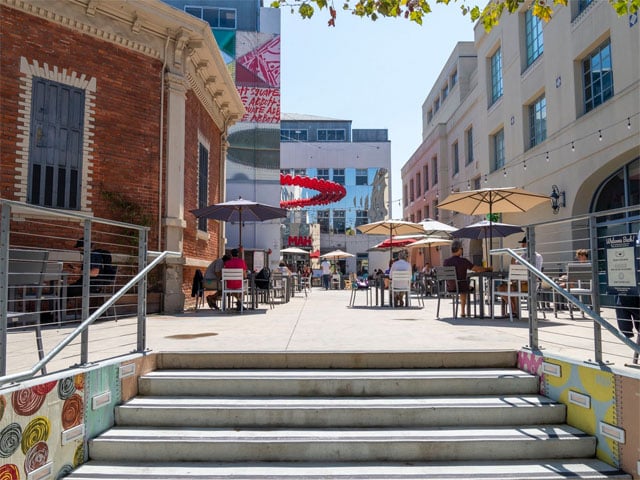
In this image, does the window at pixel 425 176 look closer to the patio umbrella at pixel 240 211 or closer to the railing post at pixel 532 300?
the patio umbrella at pixel 240 211

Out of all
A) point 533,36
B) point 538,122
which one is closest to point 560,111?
point 538,122

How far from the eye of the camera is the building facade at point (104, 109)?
820 centimetres

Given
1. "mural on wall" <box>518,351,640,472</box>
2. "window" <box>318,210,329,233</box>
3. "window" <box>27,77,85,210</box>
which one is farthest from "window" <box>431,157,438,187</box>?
"mural on wall" <box>518,351,640,472</box>

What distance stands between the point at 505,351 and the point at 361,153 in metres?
39.5

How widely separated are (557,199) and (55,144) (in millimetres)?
12457

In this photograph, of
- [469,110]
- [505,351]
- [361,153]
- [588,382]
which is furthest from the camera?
[361,153]

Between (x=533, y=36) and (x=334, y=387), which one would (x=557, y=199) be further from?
(x=334, y=387)

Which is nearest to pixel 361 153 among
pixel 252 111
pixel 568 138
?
pixel 252 111

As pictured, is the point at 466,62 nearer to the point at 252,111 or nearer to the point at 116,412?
the point at 252,111

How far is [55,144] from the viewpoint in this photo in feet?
28.2

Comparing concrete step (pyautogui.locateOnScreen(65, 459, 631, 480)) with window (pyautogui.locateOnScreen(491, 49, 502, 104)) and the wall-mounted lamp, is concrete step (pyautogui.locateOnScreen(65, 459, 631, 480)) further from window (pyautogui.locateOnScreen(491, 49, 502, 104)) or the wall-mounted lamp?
window (pyautogui.locateOnScreen(491, 49, 502, 104))

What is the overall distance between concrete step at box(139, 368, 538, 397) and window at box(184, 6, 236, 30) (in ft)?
73.7

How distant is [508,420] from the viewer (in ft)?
13.6

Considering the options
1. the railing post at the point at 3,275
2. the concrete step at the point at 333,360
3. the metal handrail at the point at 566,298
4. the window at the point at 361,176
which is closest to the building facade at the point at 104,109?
the concrete step at the point at 333,360
